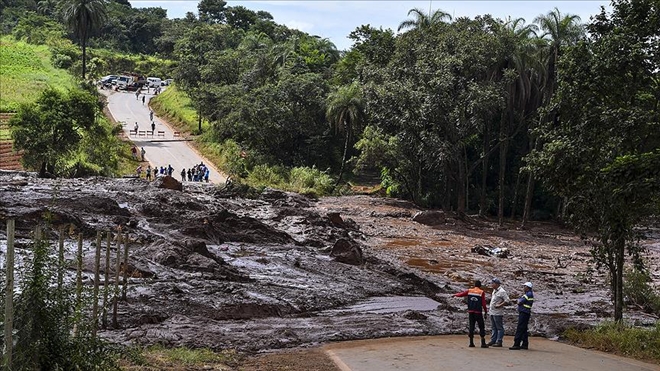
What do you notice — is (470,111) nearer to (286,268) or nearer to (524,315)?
(286,268)

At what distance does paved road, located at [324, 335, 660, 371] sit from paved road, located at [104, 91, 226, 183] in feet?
143

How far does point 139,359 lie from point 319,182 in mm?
48053

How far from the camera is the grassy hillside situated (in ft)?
233

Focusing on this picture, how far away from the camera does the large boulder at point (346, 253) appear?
100 feet

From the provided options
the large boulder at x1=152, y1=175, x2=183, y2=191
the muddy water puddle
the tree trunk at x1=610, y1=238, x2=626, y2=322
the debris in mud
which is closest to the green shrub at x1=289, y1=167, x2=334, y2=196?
the large boulder at x1=152, y1=175, x2=183, y2=191

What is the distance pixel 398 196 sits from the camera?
205 feet

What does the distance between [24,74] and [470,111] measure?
5485cm

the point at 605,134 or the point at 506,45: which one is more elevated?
the point at 506,45

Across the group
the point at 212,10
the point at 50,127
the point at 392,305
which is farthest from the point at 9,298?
the point at 212,10

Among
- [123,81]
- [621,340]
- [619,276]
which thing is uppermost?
[123,81]

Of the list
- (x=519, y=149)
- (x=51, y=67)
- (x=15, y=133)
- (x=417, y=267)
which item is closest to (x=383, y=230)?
(x=417, y=267)

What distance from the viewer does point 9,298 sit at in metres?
9.28

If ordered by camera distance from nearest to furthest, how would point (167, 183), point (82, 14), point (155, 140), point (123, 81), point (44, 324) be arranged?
point (44, 324), point (167, 183), point (155, 140), point (82, 14), point (123, 81)

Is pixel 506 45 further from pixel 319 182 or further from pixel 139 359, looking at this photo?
pixel 139 359
